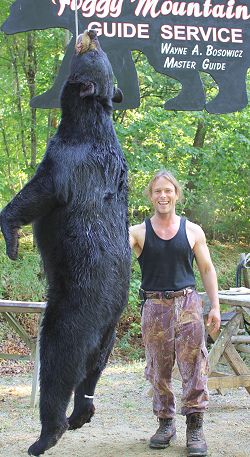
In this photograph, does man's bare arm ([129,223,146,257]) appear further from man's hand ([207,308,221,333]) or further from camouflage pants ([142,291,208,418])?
man's hand ([207,308,221,333])

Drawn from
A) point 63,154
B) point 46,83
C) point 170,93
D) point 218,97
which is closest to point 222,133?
point 170,93

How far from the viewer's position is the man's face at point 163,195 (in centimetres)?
418

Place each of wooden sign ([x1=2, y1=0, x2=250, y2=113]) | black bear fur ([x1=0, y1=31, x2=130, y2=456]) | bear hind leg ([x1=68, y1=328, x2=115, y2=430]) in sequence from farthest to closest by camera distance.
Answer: wooden sign ([x1=2, y1=0, x2=250, y2=113]) → bear hind leg ([x1=68, y1=328, x2=115, y2=430]) → black bear fur ([x1=0, y1=31, x2=130, y2=456])

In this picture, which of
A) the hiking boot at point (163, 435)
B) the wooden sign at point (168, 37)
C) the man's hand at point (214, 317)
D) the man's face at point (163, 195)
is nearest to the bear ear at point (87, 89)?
the wooden sign at point (168, 37)

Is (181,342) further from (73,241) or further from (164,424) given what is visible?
(73,241)

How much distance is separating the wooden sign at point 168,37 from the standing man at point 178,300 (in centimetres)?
69

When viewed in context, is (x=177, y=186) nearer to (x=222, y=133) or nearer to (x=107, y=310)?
(x=107, y=310)

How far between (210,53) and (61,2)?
949mm

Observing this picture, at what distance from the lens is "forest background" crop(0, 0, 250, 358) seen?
9.78 m

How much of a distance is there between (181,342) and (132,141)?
5.42 meters

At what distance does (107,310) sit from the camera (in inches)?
102

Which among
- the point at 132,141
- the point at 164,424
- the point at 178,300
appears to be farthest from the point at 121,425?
the point at 132,141

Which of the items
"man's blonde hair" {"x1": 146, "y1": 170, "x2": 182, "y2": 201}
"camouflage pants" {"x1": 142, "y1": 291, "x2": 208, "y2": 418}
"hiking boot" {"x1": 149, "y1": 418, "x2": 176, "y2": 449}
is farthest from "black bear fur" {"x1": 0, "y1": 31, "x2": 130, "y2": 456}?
"hiking boot" {"x1": 149, "y1": 418, "x2": 176, "y2": 449}

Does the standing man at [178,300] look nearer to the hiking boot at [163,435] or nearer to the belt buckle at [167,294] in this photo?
the belt buckle at [167,294]
